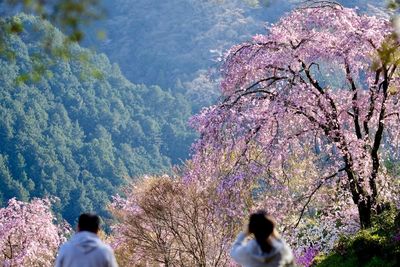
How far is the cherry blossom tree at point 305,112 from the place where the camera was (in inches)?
467

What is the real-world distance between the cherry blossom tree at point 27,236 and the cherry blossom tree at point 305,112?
14.0 meters

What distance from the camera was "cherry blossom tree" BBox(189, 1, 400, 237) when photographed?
38.9 ft

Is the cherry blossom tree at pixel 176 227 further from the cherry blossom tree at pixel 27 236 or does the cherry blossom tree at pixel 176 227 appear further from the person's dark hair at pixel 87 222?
the person's dark hair at pixel 87 222

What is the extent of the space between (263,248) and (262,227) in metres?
0.18

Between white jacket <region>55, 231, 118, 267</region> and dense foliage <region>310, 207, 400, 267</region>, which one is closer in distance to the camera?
white jacket <region>55, 231, 118, 267</region>

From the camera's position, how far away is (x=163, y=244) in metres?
20.2

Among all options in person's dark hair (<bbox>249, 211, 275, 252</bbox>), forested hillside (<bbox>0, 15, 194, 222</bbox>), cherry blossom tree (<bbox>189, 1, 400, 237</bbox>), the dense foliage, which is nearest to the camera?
person's dark hair (<bbox>249, 211, 275, 252</bbox>)

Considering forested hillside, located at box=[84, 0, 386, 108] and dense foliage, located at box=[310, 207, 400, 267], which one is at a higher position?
forested hillside, located at box=[84, 0, 386, 108]

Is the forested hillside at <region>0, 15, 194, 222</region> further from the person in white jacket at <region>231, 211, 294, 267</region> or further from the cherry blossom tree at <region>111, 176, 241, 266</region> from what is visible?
the person in white jacket at <region>231, 211, 294, 267</region>

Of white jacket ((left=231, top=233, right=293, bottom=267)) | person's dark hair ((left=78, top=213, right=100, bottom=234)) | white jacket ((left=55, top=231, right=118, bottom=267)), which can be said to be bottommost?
white jacket ((left=231, top=233, right=293, bottom=267))

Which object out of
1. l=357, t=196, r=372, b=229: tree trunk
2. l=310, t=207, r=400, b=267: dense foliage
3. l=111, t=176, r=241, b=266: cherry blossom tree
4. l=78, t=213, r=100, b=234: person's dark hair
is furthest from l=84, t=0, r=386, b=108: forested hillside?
l=78, t=213, r=100, b=234: person's dark hair

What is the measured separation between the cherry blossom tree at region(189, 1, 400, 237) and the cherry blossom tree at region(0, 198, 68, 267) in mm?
14041

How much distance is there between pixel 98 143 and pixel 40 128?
40.2 ft

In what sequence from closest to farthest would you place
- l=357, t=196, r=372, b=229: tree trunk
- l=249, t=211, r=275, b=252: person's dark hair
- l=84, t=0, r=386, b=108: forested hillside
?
l=249, t=211, r=275, b=252: person's dark hair → l=357, t=196, r=372, b=229: tree trunk → l=84, t=0, r=386, b=108: forested hillside
